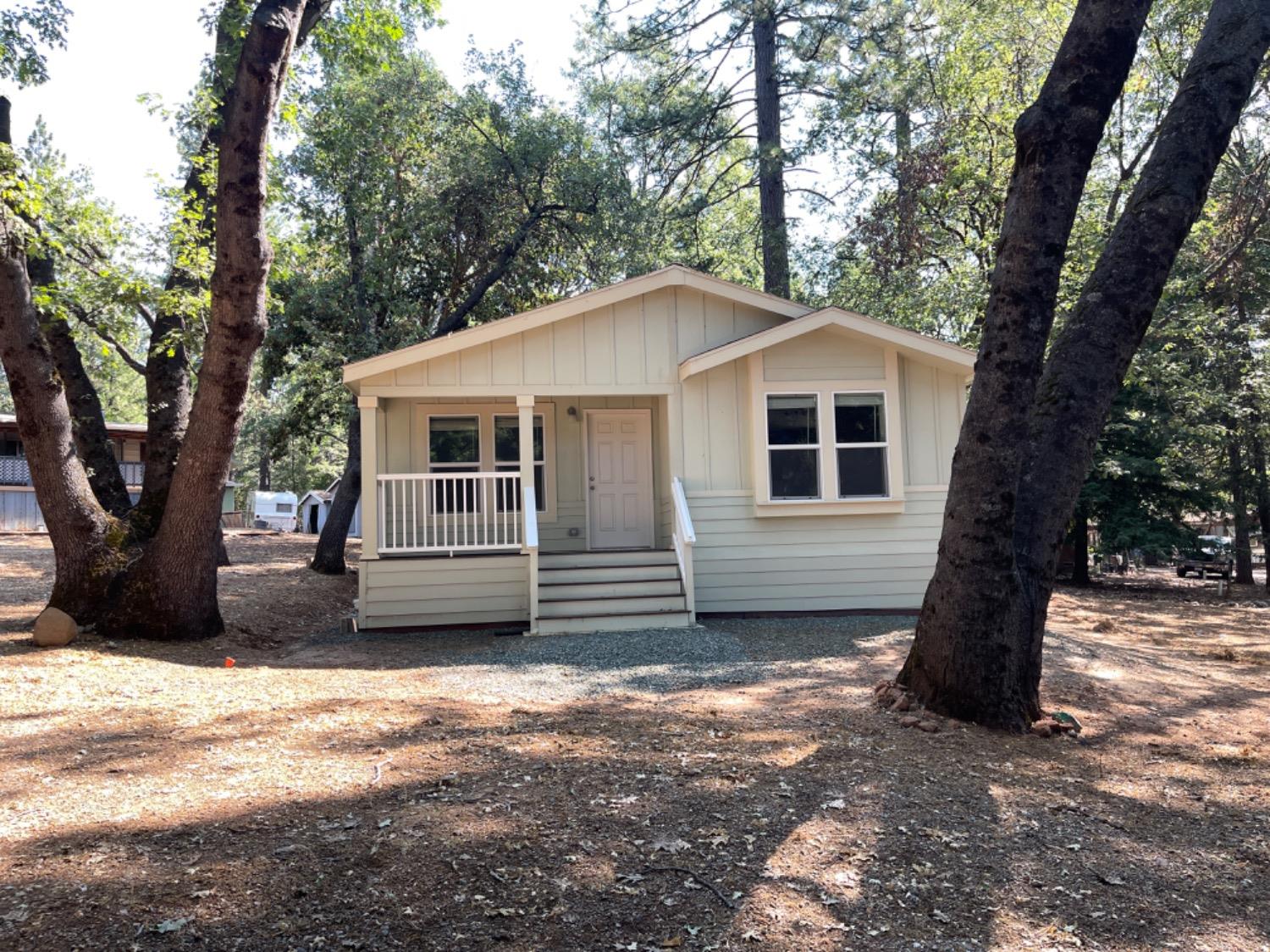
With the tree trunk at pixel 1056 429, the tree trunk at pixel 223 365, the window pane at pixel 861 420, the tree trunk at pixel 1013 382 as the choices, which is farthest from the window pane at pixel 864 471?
the tree trunk at pixel 223 365

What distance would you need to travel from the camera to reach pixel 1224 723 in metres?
5.34

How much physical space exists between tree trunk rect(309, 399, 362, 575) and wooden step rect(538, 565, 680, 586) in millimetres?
7050

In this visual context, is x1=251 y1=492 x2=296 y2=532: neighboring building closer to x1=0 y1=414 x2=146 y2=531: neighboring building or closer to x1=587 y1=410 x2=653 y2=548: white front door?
x1=0 y1=414 x2=146 y2=531: neighboring building

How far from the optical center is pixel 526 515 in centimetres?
905

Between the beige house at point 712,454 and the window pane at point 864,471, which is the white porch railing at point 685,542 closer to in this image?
the beige house at point 712,454

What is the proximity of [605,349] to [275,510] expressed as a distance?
33045 millimetres

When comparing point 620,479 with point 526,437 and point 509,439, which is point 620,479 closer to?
point 509,439

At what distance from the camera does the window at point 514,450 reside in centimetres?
1105

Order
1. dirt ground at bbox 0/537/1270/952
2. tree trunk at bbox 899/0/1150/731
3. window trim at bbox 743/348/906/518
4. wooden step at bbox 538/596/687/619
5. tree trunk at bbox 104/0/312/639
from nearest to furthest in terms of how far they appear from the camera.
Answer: dirt ground at bbox 0/537/1270/952 < tree trunk at bbox 899/0/1150/731 < tree trunk at bbox 104/0/312/639 < wooden step at bbox 538/596/687/619 < window trim at bbox 743/348/906/518

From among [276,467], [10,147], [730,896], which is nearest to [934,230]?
[10,147]

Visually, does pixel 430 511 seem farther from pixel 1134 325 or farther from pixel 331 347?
pixel 1134 325

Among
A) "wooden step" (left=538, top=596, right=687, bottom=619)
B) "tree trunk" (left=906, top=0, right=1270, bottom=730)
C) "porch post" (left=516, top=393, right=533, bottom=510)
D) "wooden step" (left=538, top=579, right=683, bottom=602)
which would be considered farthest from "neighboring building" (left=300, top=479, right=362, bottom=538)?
"tree trunk" (left=906, top=0, right=1270, bottom=730)

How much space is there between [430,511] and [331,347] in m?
5.21

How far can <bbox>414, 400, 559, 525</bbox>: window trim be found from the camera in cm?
1078
